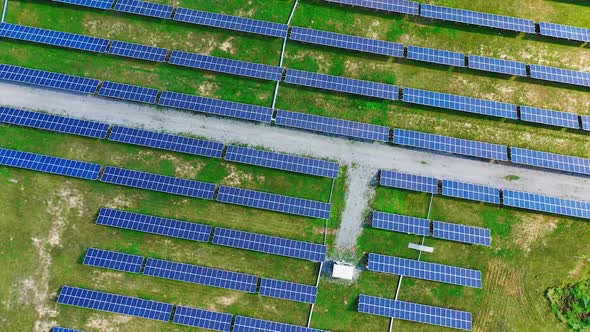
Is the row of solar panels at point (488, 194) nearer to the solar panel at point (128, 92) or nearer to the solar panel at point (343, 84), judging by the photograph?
the solar panel at point (343, 84)

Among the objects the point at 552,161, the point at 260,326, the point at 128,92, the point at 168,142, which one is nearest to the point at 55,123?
the point at 128,92

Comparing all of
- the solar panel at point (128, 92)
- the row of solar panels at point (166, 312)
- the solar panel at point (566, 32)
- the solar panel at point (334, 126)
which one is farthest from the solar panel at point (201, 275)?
the solar panel at point (566, 32)

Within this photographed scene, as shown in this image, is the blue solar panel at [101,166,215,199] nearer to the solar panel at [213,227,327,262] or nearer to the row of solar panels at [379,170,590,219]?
the solar panel at [213,227,327,262]

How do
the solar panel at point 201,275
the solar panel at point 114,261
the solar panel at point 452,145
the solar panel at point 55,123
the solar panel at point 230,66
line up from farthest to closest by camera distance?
the solar panel at point 230,66
the solar panel at point 55,123
the solar panel at point 452,145
the solar panel at point 114,261
the solar panel at point 201,275

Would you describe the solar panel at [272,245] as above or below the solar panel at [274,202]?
below

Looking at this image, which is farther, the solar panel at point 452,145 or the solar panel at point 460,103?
the solar panel at point 460,103
